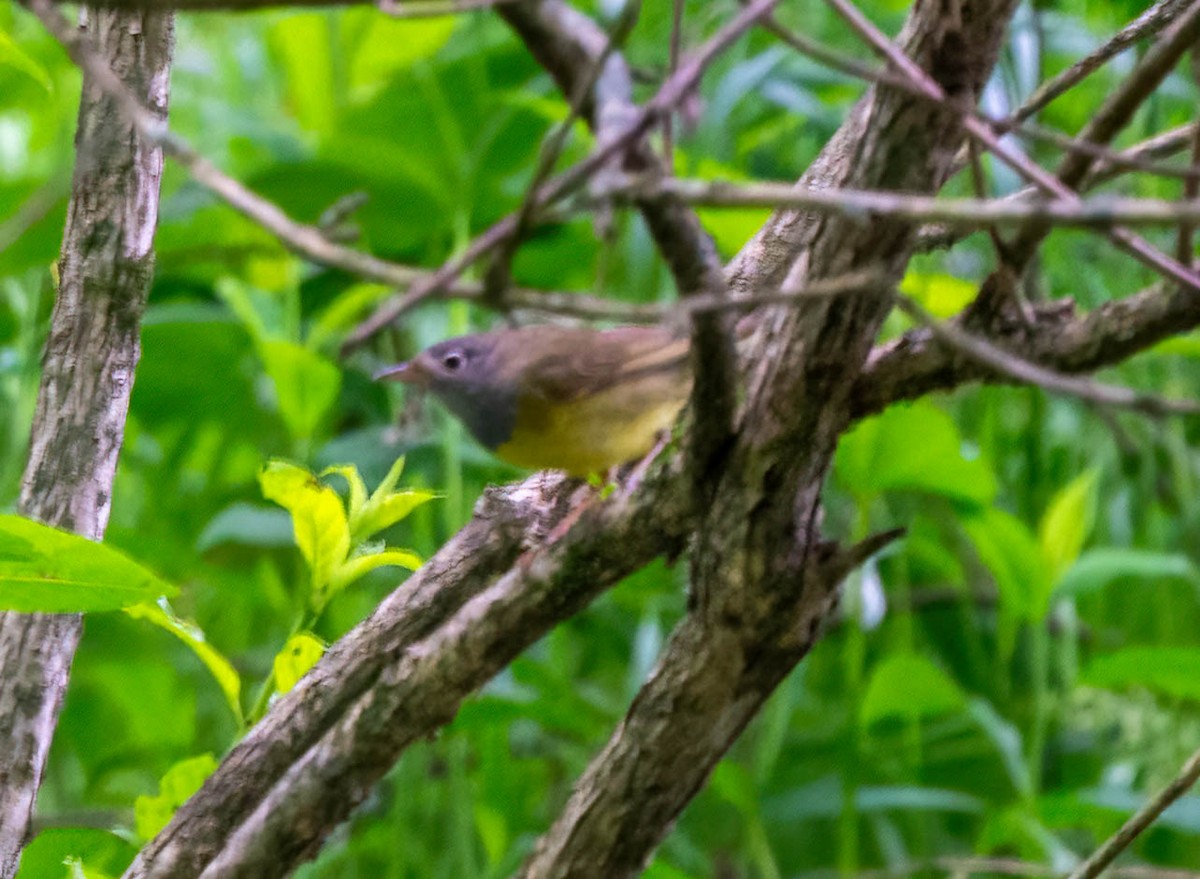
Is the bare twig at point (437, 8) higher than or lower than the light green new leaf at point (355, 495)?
lower

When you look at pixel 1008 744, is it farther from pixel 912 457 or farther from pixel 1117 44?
pixel 1117 44

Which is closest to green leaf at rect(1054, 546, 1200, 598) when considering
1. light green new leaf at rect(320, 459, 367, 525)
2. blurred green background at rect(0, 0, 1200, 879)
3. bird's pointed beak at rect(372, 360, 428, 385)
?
blurred green background at rect(0, 0, 1200, 879)

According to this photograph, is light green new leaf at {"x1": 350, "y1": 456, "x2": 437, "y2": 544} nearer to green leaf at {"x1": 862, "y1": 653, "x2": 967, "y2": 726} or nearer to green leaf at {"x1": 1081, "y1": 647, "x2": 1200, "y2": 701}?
green leaf at {"x1": 862, "y1": 653, "x2": 967, "y2": 726}

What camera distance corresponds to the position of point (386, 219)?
178 cm

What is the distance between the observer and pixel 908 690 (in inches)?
53.1

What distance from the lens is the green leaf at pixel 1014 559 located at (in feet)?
4.44

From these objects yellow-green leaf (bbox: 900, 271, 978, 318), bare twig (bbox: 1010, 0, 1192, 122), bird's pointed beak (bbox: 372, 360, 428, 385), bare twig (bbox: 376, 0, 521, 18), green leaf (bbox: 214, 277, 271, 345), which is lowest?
bare twig (bbox: 376, 0, 521, 18)

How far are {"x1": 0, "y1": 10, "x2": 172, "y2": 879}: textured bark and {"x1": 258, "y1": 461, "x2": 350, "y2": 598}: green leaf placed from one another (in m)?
0.12

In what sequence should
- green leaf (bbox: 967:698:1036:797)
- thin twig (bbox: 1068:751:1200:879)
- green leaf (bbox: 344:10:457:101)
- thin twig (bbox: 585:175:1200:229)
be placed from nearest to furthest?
thin twig (bbox: 585:175:1200:229)
thin twig (bbox: 1068:751:1200:879)
green leaf (bbox: 967:698:1036:797)
green leaf (bbox: 344:10:457:101)

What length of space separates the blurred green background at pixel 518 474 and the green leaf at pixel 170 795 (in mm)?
360

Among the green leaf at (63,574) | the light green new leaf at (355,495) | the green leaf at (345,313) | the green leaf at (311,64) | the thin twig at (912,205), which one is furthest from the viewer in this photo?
the green leaf at (311,64)

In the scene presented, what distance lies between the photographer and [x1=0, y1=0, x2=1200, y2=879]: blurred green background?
1.39 metres

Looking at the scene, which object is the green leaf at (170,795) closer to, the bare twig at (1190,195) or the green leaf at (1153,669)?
the bare twig at (1190,195)

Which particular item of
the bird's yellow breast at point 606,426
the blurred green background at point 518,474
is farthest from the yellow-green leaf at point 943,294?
the bird's yellow breast at point 606,426
